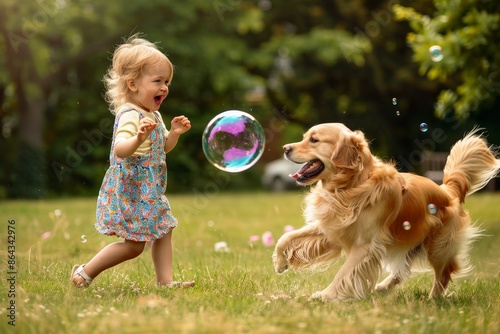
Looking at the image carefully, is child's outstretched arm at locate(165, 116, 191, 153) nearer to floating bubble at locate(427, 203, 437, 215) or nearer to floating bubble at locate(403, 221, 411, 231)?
floating bubble at locate(403, 221, 411, 231)

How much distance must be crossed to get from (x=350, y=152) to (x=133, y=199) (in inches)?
56.4

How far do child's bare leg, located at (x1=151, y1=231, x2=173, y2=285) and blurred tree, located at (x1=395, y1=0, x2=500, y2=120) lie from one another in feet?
17.0

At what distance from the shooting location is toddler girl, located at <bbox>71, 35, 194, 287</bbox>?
4945mm

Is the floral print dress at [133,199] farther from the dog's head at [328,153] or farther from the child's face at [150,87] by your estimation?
the dog's head at [328,153]

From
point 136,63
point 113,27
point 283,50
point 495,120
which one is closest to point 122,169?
point 136,63

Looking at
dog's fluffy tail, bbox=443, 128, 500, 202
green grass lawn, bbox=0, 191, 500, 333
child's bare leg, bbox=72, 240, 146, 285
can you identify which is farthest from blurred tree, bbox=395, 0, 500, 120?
child's bare leg, bbox=72, 240, 146, 285

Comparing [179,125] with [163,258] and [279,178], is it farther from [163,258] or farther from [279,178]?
[279,178]

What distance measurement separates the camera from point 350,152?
5.00m

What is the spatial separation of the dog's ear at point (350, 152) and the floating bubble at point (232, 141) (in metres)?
1.01

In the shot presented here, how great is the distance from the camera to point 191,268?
602 cm

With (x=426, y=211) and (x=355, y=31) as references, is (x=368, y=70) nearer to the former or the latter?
(x=355, y=31)

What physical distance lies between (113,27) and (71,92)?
4169 mm

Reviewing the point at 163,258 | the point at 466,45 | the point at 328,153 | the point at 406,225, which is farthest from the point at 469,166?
the point at 466,45

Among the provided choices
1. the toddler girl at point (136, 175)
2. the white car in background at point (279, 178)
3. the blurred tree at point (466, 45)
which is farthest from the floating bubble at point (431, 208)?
the white car in background at point (279, 178)
